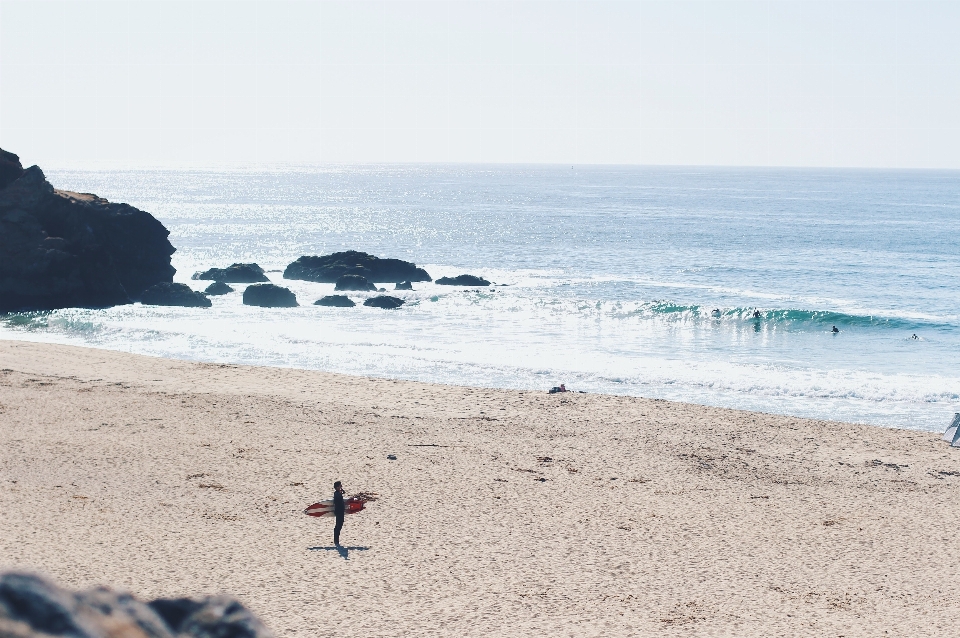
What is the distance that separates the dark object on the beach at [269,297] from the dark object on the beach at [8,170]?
50.6 ft

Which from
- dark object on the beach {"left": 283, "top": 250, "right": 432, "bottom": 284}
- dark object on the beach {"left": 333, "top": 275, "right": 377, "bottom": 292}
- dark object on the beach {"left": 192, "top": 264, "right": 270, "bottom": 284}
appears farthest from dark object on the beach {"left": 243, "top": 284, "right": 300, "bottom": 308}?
dark object on the beach {"left": 283, "top": 250, "right": 432, "bottom": 284}

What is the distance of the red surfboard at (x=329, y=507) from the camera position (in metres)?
19.7

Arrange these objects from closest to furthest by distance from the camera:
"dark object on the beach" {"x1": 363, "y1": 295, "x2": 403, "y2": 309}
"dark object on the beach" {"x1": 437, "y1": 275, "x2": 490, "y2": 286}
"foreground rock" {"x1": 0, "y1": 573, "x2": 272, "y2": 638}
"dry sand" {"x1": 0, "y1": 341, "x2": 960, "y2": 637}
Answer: "foreground rock" {"x1": 0, "y1": 573, "x2": 272, "y2": 638}
"dry sand" {"x1": 0, "y1": 341, "x2": 960, "y2": 637}
"dark object on the beach" {"x1": 363, "y1": 295, "x2": 403, "y2": 309}
"dark object on the beach" {"x1": 437, "y1": 275, "x2": 490, "y2": 286}

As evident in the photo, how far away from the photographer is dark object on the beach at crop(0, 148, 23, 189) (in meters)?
53.1

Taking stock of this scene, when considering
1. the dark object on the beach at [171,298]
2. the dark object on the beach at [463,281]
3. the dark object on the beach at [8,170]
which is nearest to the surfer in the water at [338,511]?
the dark object on the beach at [171,298]

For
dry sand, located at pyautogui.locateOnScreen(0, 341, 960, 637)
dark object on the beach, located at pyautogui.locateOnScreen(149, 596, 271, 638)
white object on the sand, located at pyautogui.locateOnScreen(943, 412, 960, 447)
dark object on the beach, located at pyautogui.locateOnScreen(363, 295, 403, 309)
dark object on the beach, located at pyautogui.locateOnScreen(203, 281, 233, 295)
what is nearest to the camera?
dark object on the beach, located at pyautogui.locateOnScreen(149, 596, 271, 638)

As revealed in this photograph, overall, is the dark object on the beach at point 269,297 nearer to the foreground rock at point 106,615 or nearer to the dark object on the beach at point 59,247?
the dark object on the beach at point 59,247

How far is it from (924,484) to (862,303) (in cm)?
3787

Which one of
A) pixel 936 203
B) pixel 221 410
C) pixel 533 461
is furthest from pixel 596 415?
pixel 936 203

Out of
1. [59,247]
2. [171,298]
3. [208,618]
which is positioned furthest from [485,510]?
[59,247]

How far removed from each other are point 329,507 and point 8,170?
145 ft

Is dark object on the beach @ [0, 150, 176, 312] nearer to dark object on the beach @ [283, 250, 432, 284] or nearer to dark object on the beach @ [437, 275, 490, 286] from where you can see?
dark object on the beach @ [283, 250, 432, 284]

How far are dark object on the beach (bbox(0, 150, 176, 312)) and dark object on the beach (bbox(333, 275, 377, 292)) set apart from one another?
13.4 m

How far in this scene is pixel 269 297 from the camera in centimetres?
5722
